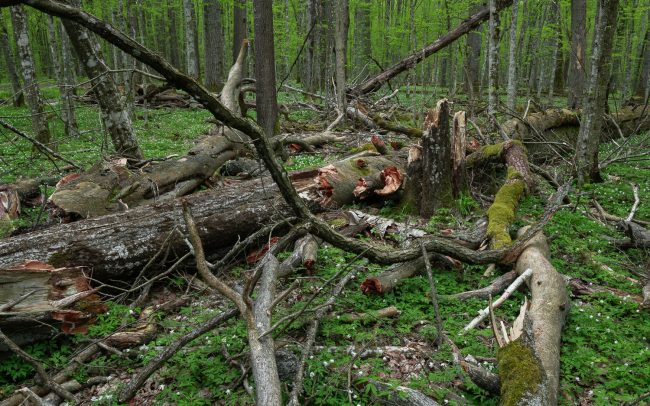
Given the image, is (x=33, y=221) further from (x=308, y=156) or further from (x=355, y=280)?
(x=308, y=156)

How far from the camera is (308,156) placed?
428 inches

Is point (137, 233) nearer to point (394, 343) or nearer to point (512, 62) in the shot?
point (394, 343)

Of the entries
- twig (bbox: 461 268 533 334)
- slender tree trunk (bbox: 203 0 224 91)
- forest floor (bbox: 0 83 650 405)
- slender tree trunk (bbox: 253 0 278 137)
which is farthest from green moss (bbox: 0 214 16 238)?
slender tree trunk (bbox: 203 0 224 91)

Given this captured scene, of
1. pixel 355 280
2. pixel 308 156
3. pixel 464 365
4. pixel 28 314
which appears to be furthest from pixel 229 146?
pixel 464 365

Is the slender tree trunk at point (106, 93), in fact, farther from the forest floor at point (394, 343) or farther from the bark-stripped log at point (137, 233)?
the forest floor at point (394, 343)

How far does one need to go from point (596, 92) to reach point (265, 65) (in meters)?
7.62

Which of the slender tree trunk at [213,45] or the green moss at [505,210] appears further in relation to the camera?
the slender tree trunk at [213,45]

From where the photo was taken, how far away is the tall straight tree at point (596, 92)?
26.0 feet

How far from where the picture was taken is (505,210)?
640cm

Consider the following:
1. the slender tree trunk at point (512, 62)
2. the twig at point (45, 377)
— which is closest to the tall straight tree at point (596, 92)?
the slender tree trunk at point (512, 62)

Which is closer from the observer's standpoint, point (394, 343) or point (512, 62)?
point (394, 343)

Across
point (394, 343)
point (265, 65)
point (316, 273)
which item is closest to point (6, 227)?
point (316, 273)

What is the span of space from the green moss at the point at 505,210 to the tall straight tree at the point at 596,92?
206cm

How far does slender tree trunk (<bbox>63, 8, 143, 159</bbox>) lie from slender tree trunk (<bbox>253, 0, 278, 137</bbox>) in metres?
3.41
